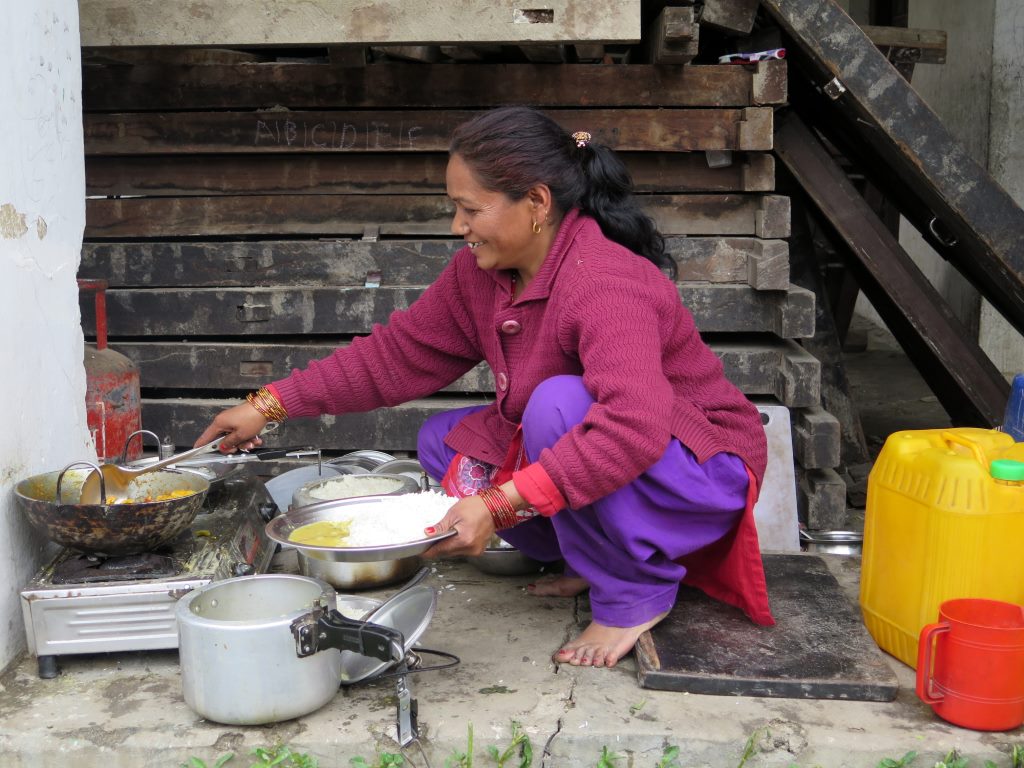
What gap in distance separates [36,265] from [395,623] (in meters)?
1.34

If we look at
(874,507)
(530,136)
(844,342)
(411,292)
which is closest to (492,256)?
(530,136)

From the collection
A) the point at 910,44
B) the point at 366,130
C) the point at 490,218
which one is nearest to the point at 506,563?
the point at 490,218

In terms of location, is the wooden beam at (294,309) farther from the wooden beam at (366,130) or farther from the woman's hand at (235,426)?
the woman's hand at (235,426)

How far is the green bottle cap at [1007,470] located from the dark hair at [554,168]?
0.98m

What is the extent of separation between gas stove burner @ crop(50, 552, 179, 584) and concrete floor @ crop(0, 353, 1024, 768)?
0.24m

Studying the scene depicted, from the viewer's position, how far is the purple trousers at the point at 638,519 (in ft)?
8.50

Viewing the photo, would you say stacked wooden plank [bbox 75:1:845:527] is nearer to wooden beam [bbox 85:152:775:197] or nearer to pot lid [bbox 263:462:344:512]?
wooden beam [bbox 85:152:775:197]

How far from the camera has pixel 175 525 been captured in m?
2.72

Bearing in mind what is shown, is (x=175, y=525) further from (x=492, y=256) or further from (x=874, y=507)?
(x=874, y=507)

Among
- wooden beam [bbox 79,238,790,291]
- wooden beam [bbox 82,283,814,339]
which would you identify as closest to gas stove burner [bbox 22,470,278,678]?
wooden beam [bbox 82,283,814,339]

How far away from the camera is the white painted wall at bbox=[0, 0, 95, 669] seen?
106 inches

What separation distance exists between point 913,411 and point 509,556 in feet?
11.9

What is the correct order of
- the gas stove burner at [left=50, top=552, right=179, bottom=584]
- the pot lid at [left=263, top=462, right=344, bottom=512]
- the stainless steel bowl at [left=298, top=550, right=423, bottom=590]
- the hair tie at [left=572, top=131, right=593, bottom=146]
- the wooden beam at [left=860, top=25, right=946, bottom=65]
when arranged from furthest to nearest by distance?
the wooden beam at [left=860, top=25, right=946, bottom=65]
the pot lid at [left=263, top=462, right=344, bottom=512]
the stainless steel bowl at [left=298, top=550, right=423, bottom=590]
the hair tie at [left=572, top=131, right=593, bottom=146]
the gas stove burner at [left=50, top=552, right=179, bottom=584]

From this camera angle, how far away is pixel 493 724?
2.45m
